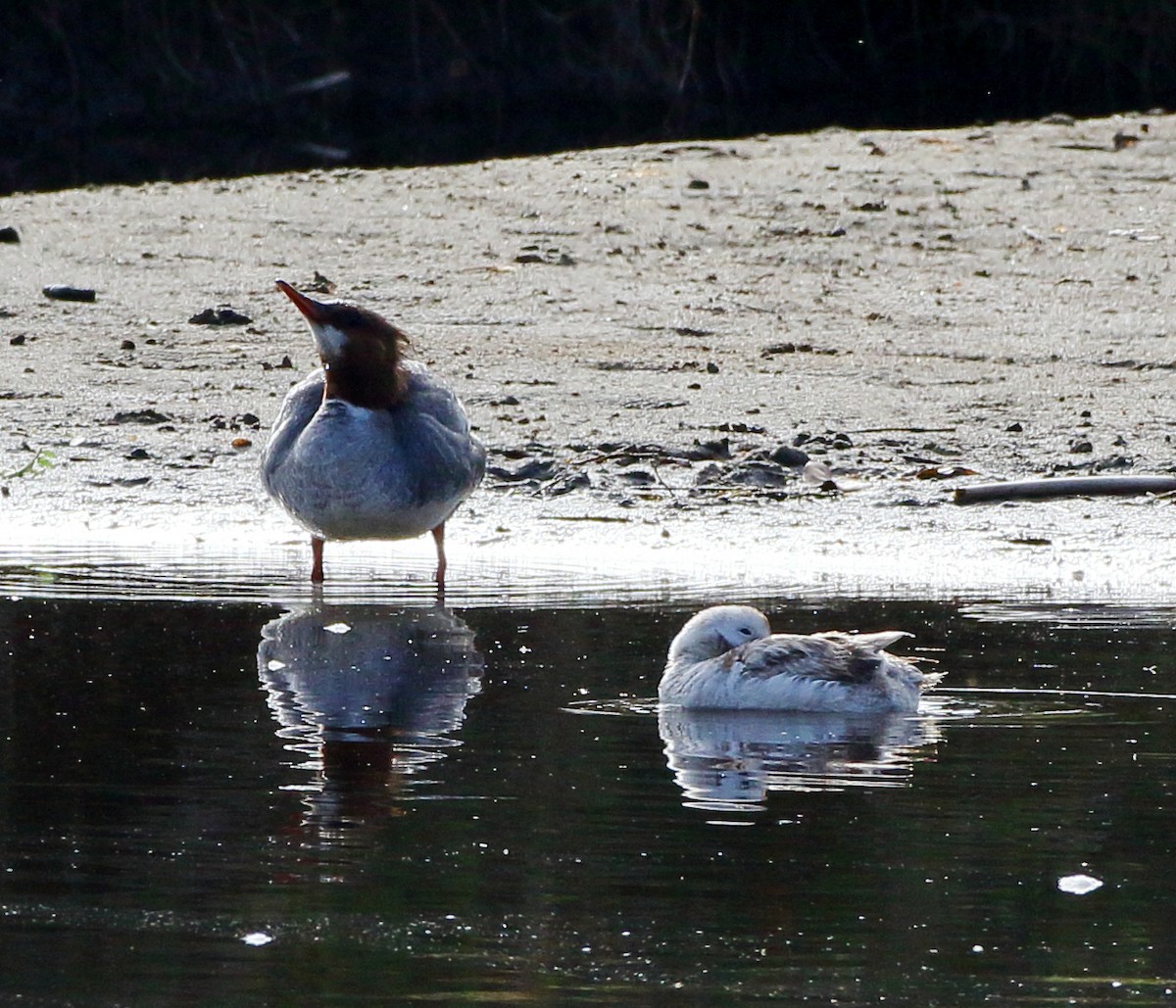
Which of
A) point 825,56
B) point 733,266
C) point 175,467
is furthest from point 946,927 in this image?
point 825,56

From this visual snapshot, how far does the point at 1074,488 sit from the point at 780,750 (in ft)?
12.2

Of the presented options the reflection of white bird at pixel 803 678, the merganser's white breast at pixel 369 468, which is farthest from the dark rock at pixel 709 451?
the reflection of white bird at pixel 803 678

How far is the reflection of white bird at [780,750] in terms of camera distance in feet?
18.6

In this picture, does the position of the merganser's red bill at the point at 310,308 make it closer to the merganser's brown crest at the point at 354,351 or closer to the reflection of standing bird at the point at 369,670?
the merganser's brown crest at the point at 354,351

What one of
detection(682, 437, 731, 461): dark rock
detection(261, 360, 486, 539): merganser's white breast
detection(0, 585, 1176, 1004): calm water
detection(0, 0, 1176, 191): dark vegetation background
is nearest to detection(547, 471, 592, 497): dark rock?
detection(682, 437, 731, 461): dark rock

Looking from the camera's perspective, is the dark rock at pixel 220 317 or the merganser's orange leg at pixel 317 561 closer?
the merganser's orange leg at pixel 317 561

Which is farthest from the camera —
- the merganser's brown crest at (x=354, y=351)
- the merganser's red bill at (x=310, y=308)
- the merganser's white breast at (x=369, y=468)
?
the merganser's brown crest at (x=354, y=351)

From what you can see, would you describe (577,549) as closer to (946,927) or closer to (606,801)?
(606,801)

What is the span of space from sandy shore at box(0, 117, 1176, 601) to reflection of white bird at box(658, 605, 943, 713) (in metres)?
1.75

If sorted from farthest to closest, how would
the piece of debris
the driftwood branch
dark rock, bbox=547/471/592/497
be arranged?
the piece of debris, dark rock, bbox=547/471/592/497, the driftwood branch

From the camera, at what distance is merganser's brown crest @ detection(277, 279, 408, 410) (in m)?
8.89

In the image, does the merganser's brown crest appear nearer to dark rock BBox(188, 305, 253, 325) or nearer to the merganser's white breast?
the merganser's white breast

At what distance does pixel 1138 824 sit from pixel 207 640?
10.3 feet

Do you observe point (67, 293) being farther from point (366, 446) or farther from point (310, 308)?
point (366, 446)
